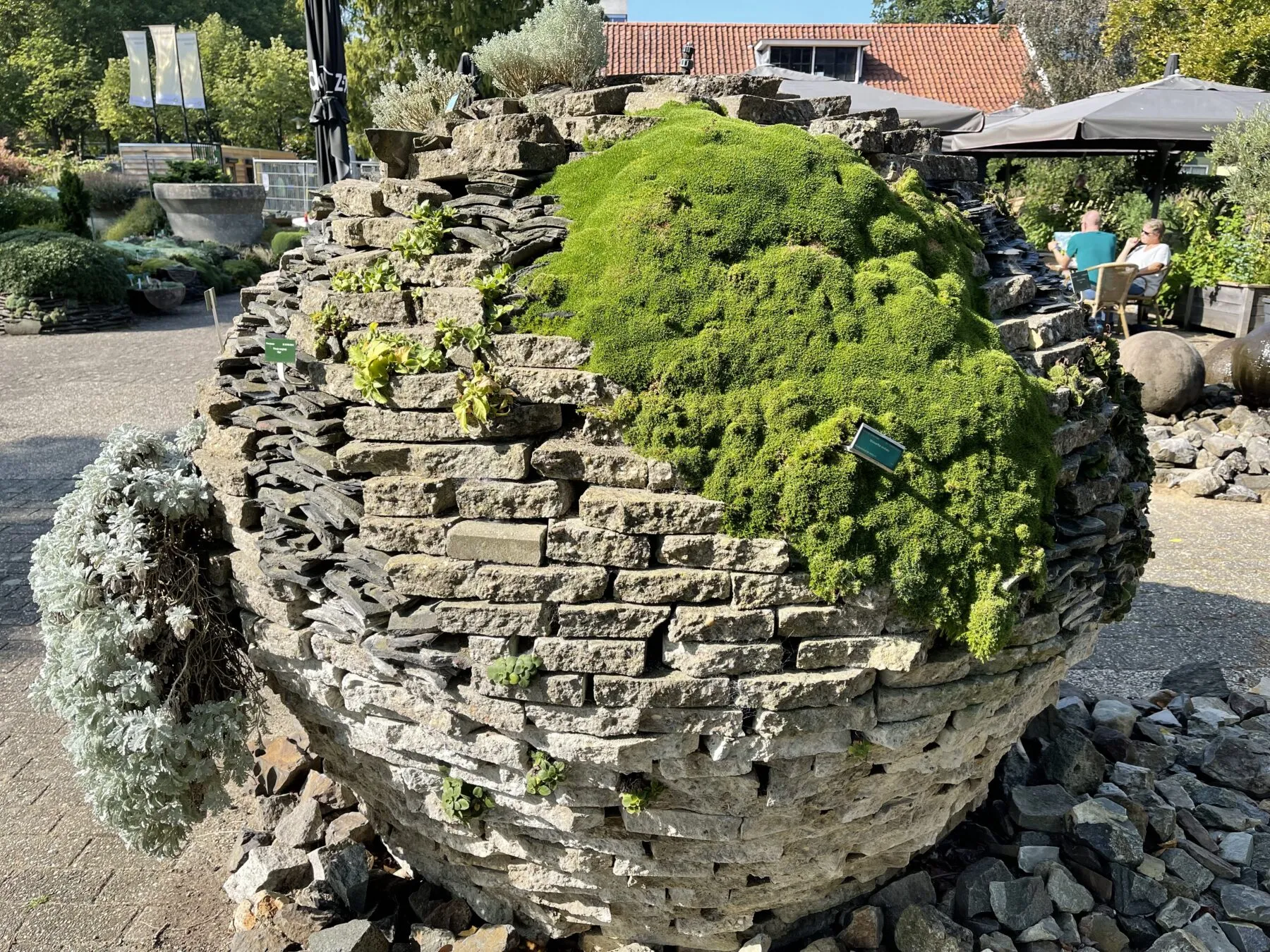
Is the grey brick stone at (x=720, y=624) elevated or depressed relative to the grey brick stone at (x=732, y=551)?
depressed

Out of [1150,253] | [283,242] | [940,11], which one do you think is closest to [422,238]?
[1150,253]

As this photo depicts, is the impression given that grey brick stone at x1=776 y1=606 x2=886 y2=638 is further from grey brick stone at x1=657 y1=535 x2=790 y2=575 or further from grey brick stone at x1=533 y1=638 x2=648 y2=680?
grey brick stone at x1=533 y1=638 x2=648 y2=680

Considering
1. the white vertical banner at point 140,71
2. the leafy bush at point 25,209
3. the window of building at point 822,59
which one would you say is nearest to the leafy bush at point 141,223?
the leafy bush at point 25,209

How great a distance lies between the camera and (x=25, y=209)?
17.4 metres

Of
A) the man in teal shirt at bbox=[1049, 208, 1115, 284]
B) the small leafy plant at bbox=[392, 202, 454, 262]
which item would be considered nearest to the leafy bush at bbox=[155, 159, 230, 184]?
the man in teal shirt at bbox=[1049, 208, 1115, 284]

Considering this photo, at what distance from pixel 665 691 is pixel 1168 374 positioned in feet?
26.2

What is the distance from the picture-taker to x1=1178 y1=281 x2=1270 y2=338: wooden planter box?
1030 cm

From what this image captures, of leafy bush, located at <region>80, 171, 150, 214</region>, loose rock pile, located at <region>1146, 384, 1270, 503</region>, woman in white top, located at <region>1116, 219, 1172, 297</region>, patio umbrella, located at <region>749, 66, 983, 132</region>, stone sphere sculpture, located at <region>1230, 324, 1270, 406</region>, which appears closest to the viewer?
patio umbrella, located at <region>749, 66, 983, 132</region>

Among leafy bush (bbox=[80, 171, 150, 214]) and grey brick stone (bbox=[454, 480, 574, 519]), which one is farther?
leafy bush (bbox=[80, 171, 150, 214])

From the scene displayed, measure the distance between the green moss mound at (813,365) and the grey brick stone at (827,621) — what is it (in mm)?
71

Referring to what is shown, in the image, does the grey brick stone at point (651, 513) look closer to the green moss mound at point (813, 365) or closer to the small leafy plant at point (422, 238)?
the green moss mound at point (813, 365)

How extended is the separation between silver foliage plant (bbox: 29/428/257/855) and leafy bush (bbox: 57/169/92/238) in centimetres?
1619

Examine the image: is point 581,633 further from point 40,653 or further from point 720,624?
point 40,653

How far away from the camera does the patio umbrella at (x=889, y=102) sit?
7.37 m
